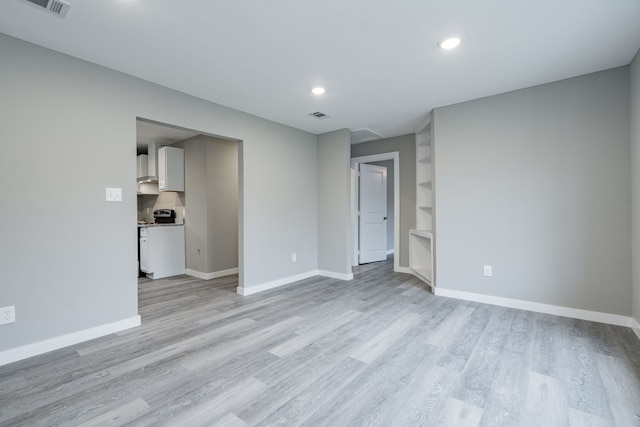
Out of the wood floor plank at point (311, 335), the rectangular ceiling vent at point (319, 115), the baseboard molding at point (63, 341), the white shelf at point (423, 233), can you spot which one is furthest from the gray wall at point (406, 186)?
the baseboard molding at point (63, 341)

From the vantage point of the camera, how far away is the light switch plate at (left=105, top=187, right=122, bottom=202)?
269 cm

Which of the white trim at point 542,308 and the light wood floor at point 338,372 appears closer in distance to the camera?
the light wood floor at point 338,372

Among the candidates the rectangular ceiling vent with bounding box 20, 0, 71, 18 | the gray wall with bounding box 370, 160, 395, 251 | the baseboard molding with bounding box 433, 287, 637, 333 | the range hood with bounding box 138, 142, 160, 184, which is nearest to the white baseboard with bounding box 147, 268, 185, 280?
the range hood with bounding box 138, 142, 160, 184

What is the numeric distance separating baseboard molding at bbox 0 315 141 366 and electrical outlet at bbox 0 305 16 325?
0.72 feet

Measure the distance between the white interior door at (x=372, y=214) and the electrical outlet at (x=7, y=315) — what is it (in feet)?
16.4

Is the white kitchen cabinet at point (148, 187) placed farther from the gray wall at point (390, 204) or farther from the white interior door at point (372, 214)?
the gray wall at point (390, 204)

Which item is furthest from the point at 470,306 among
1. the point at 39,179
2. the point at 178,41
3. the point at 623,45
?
the point at 39,179

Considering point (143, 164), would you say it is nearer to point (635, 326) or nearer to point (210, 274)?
point (210, 274)

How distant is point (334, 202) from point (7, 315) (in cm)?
386

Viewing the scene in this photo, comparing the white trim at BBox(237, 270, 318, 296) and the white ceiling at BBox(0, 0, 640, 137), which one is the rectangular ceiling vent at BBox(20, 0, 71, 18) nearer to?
the white ceiling at BBox(0, 0, 640, 137)

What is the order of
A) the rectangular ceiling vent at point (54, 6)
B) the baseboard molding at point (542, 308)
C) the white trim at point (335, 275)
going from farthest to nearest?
the white trim at point (335, 275) → the baseboard molding at point (542, 308) → the rectangular ceiling vent at point (54, 6)

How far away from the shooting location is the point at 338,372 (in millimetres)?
2033

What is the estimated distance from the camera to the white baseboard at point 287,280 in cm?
396

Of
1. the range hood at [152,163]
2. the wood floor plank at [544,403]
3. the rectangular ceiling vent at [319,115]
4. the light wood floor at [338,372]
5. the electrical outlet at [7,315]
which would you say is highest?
the rectangular ceiling vent at [319,115]
